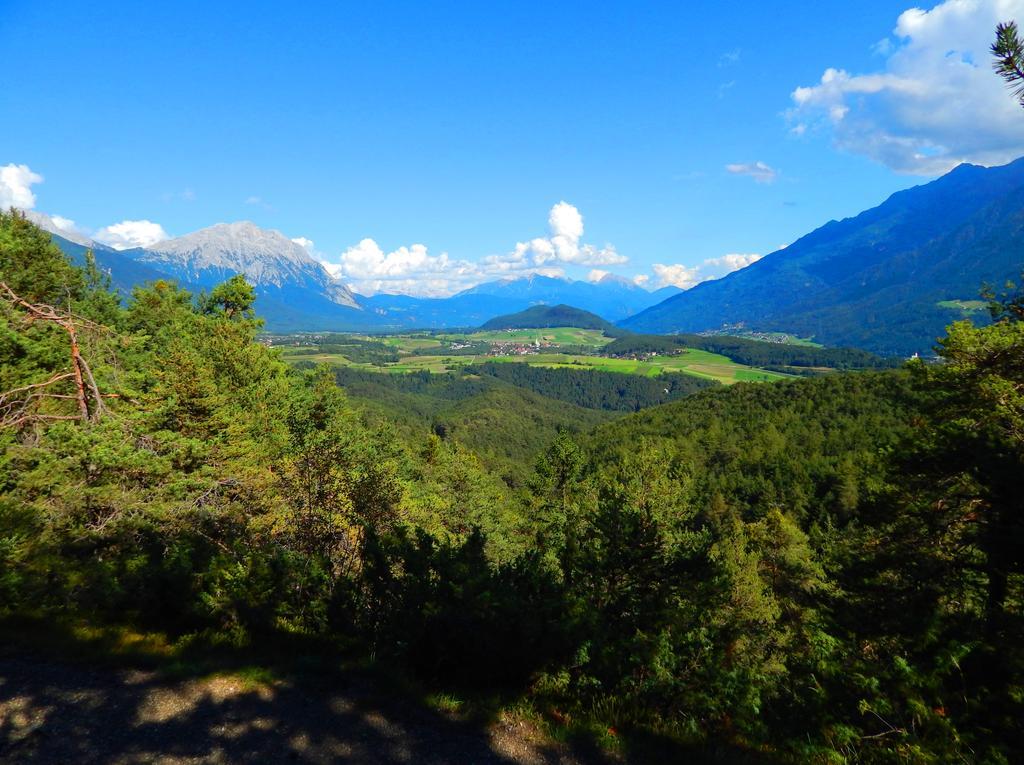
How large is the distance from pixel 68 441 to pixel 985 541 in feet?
62.5

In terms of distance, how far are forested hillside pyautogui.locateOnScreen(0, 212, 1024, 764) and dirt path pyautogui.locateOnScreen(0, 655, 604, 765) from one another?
677 millimetres

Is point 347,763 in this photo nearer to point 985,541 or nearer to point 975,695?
point 975,695

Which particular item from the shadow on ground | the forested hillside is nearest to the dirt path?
the shadow on ground

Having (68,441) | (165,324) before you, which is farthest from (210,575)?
(165,324)

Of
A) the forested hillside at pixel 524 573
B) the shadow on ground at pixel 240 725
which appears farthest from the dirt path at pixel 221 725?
the forested hillside at pixel 524 573

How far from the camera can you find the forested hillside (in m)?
5.44

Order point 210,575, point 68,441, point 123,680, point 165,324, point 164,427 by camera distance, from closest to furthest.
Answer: point 123,680
point 210,575
point 68,441
point 164,427
point 165,324

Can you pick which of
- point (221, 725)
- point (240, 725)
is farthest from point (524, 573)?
point (221, 725)

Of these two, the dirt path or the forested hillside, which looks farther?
the forested hillside

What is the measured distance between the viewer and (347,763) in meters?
5.03

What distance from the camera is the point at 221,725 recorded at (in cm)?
546

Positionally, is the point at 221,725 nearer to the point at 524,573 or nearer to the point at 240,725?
the point at 240,725

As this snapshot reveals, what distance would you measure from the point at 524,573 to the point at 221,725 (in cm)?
422

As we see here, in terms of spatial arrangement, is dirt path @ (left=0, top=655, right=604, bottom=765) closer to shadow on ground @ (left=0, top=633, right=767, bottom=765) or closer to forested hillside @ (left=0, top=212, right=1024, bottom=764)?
shadow on ground @ (left=0, top=633, right=767, bottom=765)
